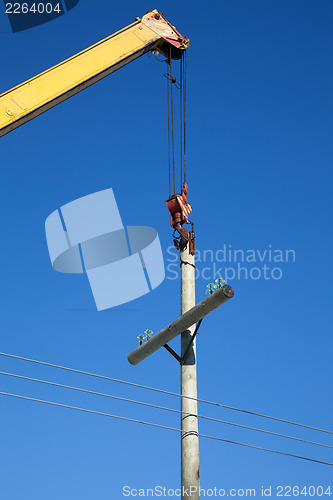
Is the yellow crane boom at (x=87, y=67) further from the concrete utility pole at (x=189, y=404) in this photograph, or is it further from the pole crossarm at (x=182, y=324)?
the pole crossarm at (x=182, y=324)

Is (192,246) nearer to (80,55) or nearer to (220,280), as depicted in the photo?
(220,280)

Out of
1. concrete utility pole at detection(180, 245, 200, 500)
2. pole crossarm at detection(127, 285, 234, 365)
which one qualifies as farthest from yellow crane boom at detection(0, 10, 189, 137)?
pole crossarm at detection(127, 285, 234, 365)

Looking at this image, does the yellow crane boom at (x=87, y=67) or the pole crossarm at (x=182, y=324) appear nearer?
the pole crossarm at (x=182, y=324)

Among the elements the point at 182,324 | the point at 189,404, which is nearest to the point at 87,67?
the point at 182,324

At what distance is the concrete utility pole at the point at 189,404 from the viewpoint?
314 inches

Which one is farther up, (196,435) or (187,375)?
(187,375)

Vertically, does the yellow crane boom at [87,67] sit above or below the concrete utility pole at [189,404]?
above

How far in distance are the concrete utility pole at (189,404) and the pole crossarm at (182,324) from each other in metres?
0.33

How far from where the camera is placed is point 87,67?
14.0m

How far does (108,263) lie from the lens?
16.3 meters

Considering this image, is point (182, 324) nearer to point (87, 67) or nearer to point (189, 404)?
point (189, 404)

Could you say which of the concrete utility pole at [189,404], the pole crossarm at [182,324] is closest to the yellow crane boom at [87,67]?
the concrete utility pole at [189,404]

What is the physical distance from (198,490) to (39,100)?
826 cm

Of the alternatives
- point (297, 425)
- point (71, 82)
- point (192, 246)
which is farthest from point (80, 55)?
point (297, 425)
